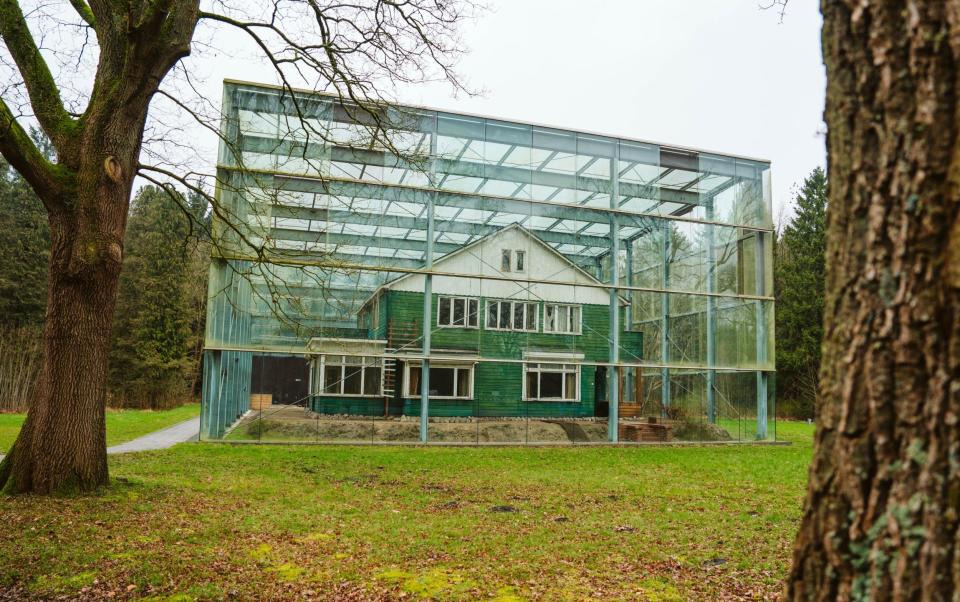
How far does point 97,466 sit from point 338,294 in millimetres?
9626

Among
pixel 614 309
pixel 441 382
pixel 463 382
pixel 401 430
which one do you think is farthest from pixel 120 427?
pixel 614 309

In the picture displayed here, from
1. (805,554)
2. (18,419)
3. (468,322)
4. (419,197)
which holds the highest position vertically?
(419,197)

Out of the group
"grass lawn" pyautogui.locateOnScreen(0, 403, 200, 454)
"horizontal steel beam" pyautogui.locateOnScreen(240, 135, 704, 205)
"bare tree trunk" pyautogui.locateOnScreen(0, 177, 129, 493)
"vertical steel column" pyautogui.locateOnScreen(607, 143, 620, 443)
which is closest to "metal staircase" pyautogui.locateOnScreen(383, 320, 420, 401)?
"horizontal steel beam" pyautogui.locateOnScreen(240, 135, 704, 205)

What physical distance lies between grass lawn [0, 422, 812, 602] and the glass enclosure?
527cm

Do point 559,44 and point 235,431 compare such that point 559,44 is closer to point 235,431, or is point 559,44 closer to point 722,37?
point 722,37

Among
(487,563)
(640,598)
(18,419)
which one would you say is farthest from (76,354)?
(18,419)

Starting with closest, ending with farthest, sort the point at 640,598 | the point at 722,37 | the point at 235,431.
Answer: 1. the point at 640,598
2. the point at 722,37
3. the point at 235,431

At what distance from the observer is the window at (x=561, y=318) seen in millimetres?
19047

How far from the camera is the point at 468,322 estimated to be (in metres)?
18.5

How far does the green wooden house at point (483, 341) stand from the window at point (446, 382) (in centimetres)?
3

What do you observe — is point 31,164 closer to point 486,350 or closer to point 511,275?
point 486,350

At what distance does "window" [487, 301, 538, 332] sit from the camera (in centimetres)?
1864

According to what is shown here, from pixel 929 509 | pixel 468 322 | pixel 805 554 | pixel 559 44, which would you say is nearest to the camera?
pixel 929 509

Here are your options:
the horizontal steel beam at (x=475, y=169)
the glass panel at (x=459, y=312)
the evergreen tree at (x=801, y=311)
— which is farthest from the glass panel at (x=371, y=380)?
the evergreen tree at (x=801, y=311)
